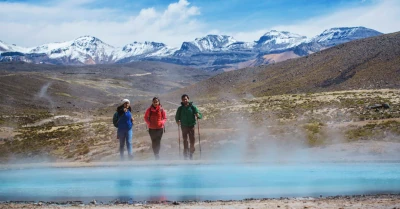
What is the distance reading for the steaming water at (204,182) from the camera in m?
10.3

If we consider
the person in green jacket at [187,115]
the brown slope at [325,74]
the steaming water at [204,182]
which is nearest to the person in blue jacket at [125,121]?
the steaming water at [204,182]

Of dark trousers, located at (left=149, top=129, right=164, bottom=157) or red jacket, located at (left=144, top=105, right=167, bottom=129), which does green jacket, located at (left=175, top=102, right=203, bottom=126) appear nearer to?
red jacket, located at (left=144, top=105, right=167, bottom=129)

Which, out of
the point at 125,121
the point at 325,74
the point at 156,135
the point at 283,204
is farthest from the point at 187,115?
the point at 325,74

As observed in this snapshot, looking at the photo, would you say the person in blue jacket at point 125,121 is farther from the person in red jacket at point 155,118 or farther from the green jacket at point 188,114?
the green jacket at point 188,114

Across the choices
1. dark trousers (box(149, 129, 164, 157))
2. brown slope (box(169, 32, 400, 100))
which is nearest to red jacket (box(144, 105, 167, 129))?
dark trousers (box(149, 129, 164, 157))

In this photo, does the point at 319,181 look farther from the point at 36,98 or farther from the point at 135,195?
Result: the point at 36,98

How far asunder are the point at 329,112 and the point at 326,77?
54.1 m

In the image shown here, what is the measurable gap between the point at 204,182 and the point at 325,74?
81247 millimetres

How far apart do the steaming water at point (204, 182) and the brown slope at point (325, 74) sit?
55.9m

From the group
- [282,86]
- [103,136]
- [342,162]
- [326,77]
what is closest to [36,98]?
[282,86]

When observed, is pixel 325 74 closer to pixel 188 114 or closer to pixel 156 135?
pixel 188 114

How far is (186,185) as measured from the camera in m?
11.5

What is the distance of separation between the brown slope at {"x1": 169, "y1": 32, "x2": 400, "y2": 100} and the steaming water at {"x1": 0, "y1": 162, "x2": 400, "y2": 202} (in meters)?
55.9

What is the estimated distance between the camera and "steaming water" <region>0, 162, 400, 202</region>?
33.9ft
